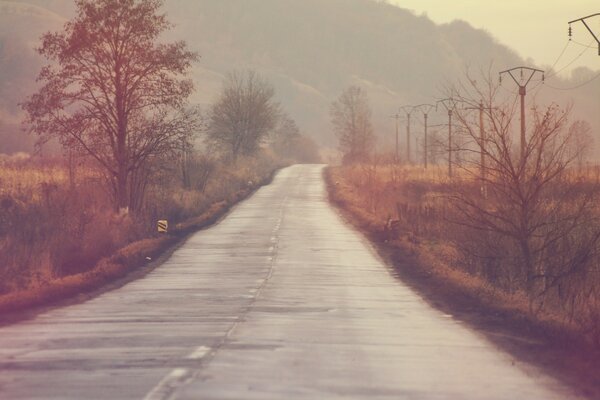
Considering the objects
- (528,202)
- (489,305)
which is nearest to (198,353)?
(489,305)

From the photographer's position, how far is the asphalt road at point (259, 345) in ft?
34.4

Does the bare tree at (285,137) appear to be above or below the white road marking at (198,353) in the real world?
above

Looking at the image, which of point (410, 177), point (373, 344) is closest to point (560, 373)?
point (373, 344)

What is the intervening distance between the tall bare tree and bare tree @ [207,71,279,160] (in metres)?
55.4

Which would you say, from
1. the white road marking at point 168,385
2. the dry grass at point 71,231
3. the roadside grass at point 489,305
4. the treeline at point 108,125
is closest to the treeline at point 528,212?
the roadside grass at point 489,305

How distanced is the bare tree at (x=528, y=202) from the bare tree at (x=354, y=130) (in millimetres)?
91602

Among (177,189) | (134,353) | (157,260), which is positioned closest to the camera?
(134,353)

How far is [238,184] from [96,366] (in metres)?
65.4

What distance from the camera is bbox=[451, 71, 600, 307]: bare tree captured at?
20922mm

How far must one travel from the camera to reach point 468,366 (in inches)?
477

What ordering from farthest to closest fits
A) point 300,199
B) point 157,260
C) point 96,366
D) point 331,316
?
point 300,199 < point 157,260 < point 331,316 < point 96,366

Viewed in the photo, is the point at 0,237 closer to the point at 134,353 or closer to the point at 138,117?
the point at 138,117

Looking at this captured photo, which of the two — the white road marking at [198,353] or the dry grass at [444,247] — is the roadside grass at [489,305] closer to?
the dry grass at [444,247]

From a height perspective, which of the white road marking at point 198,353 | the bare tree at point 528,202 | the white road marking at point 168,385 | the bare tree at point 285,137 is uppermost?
the bare tree at point 285,137
